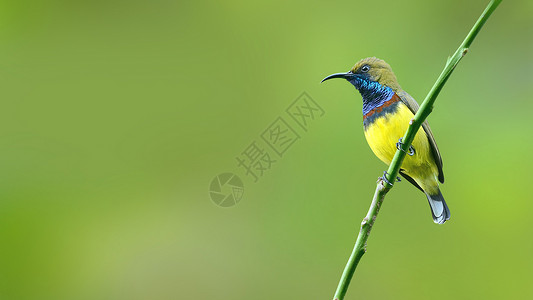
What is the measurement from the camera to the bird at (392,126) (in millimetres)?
674

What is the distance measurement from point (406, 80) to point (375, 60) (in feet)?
1.57

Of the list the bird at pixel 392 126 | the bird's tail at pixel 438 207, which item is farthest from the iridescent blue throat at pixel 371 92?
the bird's tail at pixel 438 207

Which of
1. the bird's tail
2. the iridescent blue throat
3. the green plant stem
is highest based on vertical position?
the iridescent blue throat

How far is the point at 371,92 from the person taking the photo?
709 mm

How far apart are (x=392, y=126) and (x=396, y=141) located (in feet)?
0.08

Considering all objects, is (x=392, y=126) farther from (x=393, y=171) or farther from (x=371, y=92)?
(x=393, y=171)

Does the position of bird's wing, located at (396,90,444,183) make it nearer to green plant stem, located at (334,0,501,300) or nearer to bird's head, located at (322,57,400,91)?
bird's head, located at (322,57,400,91)

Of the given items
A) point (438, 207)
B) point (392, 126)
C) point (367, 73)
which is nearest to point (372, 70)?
point (367, 73)

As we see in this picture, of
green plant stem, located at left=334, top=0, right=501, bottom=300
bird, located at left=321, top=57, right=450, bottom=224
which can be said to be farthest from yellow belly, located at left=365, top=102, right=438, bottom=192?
green plant stem, located at left=334, top=0, right=501, bottom=300

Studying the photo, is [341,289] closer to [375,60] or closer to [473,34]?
[473,34]

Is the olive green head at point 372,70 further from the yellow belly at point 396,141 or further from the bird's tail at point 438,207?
the bird's tail at point 438,207

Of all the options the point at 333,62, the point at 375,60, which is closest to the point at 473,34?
the point at 375,60

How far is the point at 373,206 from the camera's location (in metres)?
0.44

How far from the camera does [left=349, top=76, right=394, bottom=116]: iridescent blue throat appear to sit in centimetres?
68
